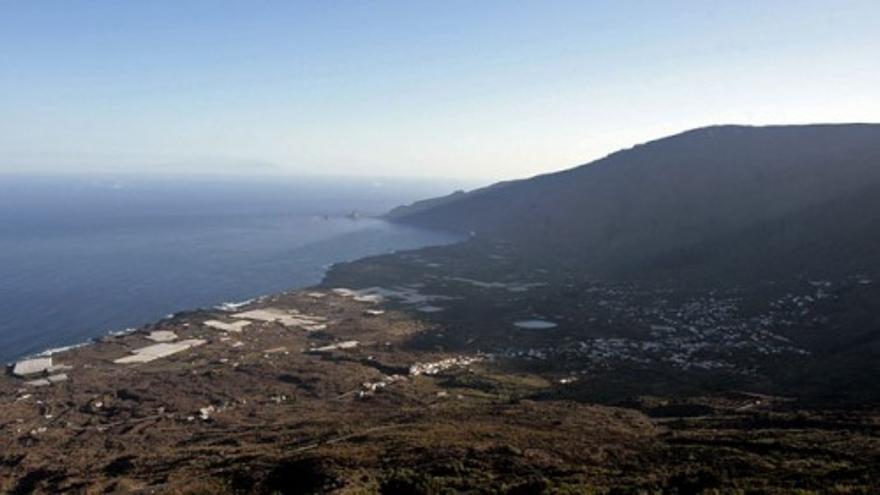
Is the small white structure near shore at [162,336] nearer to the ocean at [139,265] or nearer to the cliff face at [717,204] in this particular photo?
the ocean at [139,265]

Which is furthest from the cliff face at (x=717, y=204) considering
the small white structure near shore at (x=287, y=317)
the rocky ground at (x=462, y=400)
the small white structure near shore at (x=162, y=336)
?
the small white structure near shore at (x=162, y=336)

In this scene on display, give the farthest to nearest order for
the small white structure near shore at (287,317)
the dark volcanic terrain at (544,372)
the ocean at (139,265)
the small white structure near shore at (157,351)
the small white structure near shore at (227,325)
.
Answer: the ocean at (139,265), the small white structure near shore at (287,317), the small white structure near shore at (227,325), the small white structure near shore at (157,351), the dark volcanic terrain at (544,372)

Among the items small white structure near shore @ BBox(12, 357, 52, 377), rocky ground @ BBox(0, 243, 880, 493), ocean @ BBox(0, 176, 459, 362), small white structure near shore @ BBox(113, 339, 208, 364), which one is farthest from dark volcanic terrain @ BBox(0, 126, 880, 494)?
ocean @ BBox(0, 176, 459, 362)

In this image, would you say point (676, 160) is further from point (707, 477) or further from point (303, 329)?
point (707, 477)

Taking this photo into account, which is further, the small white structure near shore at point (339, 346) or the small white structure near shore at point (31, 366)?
the small white structure near shore at point (339, 346)

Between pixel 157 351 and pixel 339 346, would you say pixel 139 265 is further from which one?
pixel 339 346

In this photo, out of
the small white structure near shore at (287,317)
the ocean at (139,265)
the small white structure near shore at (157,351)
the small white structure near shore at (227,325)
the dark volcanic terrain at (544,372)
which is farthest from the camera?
the ocean at (139,265)

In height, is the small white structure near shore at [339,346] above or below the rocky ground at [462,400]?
below

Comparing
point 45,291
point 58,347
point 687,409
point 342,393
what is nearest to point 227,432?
point 342,393
